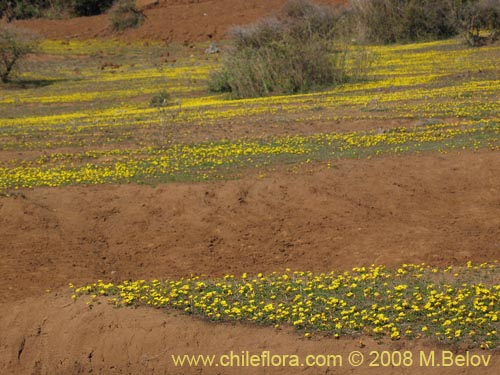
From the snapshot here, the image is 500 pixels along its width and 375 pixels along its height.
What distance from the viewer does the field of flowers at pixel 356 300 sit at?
7.41 m

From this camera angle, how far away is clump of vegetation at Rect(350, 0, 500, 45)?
36000 millimetres

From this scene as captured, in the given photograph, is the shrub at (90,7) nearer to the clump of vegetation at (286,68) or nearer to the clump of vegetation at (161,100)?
the clump of vegetation at (286,68)

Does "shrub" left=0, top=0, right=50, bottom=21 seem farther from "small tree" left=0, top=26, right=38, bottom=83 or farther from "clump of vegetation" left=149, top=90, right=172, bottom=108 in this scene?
"clump of vegetation" left=149, top=90, right=172, bottom=108

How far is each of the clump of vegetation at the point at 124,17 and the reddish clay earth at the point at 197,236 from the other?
4377 cm

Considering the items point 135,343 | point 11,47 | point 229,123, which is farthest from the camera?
point 11,47

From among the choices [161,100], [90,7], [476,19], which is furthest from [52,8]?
[161,100]

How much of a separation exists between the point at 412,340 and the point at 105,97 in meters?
23.6

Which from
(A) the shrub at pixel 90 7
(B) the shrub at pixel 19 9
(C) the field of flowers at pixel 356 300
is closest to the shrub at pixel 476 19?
(C) the field of flowers at pixel 356 300

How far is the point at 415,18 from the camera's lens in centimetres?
3900

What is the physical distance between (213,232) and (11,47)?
2664 centimetres

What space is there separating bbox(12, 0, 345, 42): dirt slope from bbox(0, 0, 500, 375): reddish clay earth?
128 feet

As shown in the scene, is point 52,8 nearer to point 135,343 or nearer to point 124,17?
point 124,17

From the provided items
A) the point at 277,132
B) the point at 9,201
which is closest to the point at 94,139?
the point at 277,132

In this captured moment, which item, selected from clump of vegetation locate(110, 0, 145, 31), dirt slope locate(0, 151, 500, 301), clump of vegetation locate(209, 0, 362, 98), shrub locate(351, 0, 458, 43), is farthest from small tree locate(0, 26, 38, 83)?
dirt slope locate(0, 151, 500, 301)
